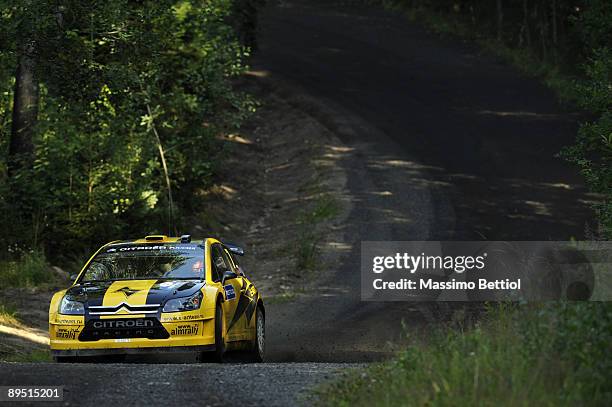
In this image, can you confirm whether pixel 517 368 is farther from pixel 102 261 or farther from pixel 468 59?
pixel 468 59

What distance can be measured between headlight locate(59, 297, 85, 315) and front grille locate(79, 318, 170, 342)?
0.67 ft

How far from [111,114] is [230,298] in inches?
397

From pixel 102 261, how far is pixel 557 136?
897 inches

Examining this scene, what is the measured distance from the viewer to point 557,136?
3378 cm

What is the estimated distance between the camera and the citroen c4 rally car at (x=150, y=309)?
40.0ft

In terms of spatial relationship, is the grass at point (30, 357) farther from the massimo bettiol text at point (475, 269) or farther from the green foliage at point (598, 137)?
the green foliage at point (598, 137)

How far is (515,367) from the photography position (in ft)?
25.5

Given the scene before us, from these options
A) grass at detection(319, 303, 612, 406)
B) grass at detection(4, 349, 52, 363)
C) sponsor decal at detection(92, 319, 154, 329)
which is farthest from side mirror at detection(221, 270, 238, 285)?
grass at detection(319, 303, 612, 406)

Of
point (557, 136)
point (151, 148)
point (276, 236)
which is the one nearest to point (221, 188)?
point (276, 236)

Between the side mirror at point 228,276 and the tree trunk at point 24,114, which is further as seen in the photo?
the tree trunk at point 24,114

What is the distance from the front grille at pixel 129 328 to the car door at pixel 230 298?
0.93 metres

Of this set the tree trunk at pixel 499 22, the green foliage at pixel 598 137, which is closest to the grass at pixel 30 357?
the green foliage at pixel 598 137

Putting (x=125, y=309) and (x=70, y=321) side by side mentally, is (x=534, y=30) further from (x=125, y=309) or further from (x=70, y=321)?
(x=70, y=321)

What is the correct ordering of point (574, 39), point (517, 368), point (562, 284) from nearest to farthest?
point (517, 368), point (562, 284), point (574, 39)
